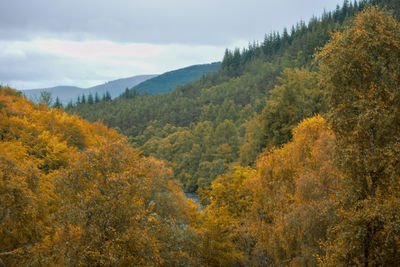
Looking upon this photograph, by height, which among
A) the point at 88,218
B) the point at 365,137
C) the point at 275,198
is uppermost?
the point at 365,137

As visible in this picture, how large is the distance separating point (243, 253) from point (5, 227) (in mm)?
17541

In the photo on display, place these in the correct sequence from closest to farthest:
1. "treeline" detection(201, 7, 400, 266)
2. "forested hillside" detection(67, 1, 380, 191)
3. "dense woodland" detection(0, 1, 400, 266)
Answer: "treeline" detection(201, 7, 400, 266)
"dense woodland" detection(0, 1, 400, 266)
"forested hillside" detection(67, 1, 380, 191)

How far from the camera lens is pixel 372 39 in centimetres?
1308

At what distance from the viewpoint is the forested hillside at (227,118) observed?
5045 cm

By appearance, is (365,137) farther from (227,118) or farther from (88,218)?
(227,118)

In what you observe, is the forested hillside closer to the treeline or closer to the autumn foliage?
the treeline

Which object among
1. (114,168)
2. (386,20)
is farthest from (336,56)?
(114,168)

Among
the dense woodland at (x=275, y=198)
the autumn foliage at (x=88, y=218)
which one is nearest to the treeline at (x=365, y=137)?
the dense woodland at (x=275, y=198)

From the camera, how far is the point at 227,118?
129375 mm

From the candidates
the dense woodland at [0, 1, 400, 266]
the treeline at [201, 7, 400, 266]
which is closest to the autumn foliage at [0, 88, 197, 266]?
the dense woodland at [0, 1, 400, 266]

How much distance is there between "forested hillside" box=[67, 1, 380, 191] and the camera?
166ft

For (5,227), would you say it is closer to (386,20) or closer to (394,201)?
(394,201)

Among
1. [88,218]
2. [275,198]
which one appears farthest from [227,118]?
[88,218]

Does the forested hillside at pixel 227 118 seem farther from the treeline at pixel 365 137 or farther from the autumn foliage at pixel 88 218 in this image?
the autumn foliage at pixel 88 218
